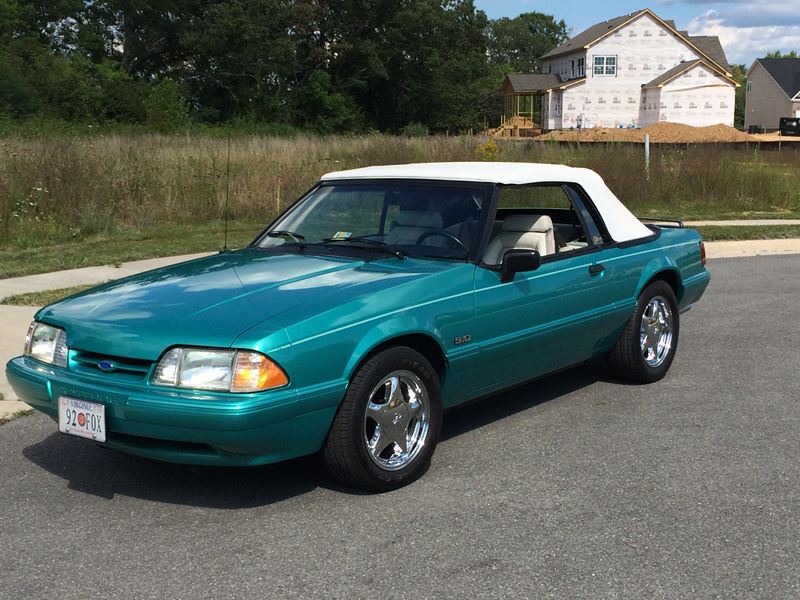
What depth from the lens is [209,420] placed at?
3.85 m

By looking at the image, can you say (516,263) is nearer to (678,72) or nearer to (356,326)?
(356,326)

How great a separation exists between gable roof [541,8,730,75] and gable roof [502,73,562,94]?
2.11 m

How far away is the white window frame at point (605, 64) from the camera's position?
7181cm

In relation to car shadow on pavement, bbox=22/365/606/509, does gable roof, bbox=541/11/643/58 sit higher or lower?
higher

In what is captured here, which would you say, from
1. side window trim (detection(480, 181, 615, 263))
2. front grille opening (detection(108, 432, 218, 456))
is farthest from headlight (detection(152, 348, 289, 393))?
side window trim (detection(480, 181, 615, 263))

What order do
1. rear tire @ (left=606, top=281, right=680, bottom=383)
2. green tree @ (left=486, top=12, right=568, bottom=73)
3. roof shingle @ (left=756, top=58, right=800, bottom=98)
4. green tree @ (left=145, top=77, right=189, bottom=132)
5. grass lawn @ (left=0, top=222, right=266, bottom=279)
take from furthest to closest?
green tree @ (left=486, top=12, right=568, bottom=73), roof shingle @ (left=756, top=58, right=800, bottom=98), green tree @ (left=145, top=77, right=189, bottom=132), grass lawn @ (left=0, top=222, right=266, bottom=279), rear tire @ (left=606, top=281, right=680, bottom=383)

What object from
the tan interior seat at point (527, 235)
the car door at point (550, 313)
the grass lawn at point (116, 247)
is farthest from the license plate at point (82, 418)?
the grass lawn at point (116, 247)

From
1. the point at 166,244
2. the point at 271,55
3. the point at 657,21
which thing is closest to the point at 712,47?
the point at 657,21

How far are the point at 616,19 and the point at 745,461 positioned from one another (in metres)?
74.7

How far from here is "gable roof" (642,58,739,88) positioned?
68.9m

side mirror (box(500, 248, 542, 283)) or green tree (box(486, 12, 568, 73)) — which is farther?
green tree (box(486, 12, 568, 73))

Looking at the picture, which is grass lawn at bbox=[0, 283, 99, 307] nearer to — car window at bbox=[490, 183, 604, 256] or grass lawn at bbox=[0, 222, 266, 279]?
grass lawn at bbox=[0, 222, 266, 279]

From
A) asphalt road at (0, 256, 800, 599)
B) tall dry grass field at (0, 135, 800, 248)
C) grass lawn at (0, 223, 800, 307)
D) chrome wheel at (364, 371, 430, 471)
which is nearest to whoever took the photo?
asphalt road at (0, 256, 800, 599)

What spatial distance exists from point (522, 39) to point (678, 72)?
7150 centimetres
